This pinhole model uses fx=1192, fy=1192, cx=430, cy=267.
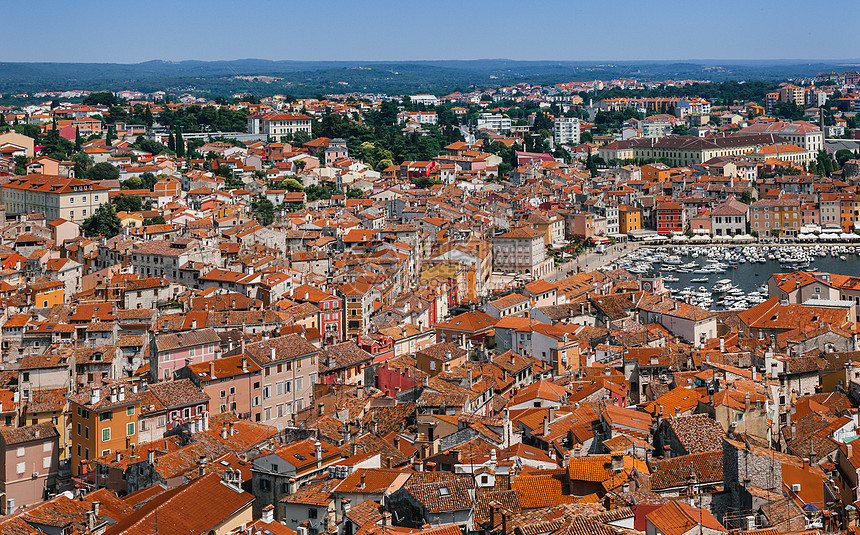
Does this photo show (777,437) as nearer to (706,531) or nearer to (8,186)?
(706,531)

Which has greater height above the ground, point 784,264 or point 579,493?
point 579,493

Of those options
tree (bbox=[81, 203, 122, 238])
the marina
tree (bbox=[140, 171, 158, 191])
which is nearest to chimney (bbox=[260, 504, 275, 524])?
tree (bbox=[81, 203, 122, 238])

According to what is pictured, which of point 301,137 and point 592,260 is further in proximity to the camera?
point 301,137

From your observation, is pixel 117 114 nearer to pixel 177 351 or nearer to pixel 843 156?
pixel 843 156

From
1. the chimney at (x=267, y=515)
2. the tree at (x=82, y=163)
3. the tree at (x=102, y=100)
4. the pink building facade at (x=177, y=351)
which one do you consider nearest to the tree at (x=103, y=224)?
the tree at (x=82, y=163)

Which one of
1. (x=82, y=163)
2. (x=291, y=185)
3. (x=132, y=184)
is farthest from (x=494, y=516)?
(x=291, y=185)

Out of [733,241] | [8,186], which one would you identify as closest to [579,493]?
[8,186]
